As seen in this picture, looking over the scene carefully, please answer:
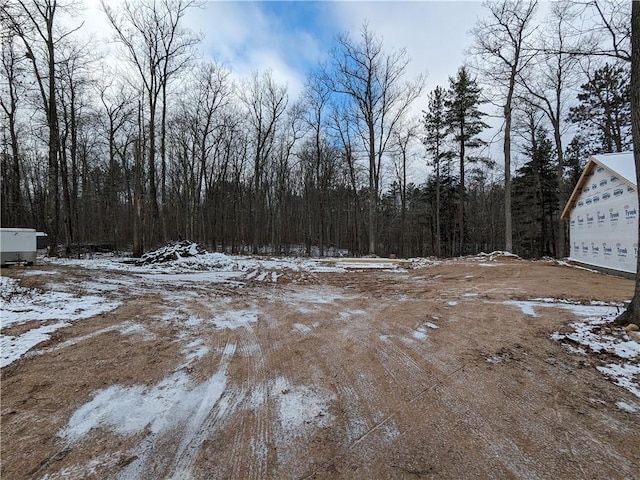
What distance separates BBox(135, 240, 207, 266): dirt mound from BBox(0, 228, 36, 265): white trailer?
3.87m

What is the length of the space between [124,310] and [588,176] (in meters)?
19.1

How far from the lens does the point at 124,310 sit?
6559 millimetres

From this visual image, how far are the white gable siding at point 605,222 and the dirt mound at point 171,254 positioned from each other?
17350 millimetres

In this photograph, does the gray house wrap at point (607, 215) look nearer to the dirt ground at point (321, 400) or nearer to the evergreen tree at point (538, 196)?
the dirt ground at point (321, 400)

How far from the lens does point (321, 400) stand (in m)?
3.13

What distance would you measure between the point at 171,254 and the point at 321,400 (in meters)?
14.3

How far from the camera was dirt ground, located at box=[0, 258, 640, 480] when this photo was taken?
2.28 meters

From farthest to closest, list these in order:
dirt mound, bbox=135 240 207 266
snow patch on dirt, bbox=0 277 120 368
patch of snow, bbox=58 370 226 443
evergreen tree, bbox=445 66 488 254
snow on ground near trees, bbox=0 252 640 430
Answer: evergreen tree, bbox=445 66 488 254 < dirt mound, bbox=135 240 207 266 < snow patch on dirt, bbox=0 277 120 368 < snow on ground near trees, bbox=0 252 640 430 < patch of snow, bbox=58 370 226 443

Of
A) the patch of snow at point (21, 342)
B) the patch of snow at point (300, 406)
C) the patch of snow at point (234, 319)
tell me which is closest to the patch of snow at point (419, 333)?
the patch of snow at point (300, 406)

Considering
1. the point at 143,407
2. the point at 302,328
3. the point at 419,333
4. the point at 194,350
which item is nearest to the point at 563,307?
the point at 419,333

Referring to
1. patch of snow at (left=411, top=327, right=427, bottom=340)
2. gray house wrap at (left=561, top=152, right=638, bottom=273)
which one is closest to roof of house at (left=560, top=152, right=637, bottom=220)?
gray house wrap at (left=561, top=152, right=638, bottom=273)

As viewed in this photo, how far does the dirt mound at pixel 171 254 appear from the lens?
609 inches

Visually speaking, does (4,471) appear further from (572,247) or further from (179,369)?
(572,247)

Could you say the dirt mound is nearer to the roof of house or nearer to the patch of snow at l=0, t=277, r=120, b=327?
the patch of snow at l=0, t=277, r=120, b=327
